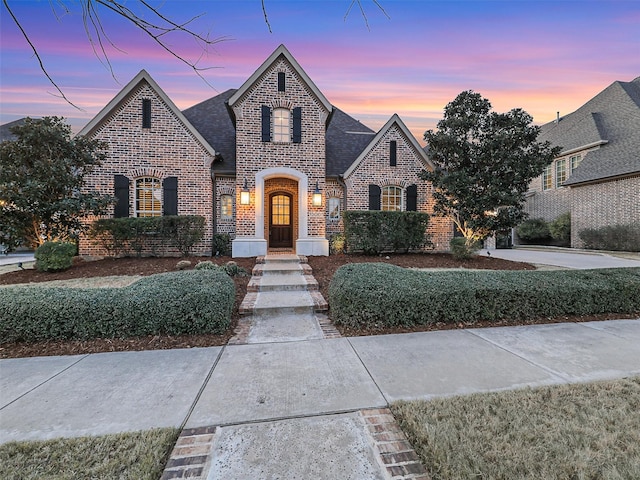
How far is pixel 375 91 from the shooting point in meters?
9.25

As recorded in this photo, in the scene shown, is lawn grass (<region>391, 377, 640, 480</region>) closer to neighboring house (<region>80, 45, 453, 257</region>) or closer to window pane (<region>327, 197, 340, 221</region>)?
neighboring house (<region>80, 45, 453, 257</region>)

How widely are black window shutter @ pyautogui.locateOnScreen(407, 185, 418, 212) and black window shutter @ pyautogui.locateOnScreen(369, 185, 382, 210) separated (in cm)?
133

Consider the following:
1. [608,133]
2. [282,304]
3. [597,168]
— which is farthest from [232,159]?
[608,133]

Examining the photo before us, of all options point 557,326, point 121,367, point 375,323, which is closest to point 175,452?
point 121,367

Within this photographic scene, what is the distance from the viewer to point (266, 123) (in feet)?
33.8

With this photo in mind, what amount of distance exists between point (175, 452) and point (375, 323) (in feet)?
10.2

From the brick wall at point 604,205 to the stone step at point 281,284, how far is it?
1723 cm

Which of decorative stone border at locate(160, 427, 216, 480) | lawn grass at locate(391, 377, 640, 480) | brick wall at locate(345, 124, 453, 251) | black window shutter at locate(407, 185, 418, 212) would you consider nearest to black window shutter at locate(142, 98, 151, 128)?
brick wall at locate(345, 124, 453, 251)

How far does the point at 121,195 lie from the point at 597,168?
23.3 meters

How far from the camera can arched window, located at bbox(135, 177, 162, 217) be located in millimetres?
10289

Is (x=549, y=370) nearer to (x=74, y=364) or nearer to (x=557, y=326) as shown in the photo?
(x=557, y=326)

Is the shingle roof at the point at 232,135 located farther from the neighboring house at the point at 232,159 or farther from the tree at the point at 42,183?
the tree at the point at 42,183

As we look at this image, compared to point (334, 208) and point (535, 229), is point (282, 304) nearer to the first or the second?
point (334, 208)

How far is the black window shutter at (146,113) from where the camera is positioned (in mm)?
10125
